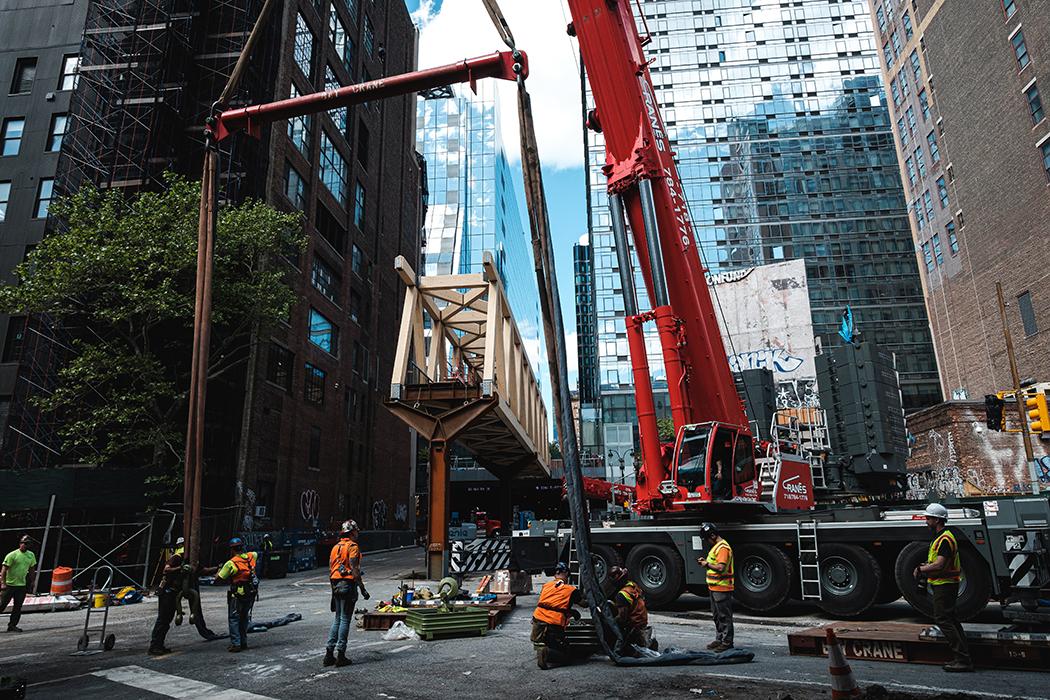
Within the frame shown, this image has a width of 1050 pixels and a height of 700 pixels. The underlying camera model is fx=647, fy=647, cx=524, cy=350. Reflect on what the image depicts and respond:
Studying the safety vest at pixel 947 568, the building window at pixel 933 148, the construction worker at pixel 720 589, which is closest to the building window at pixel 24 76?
the construction worker at pixel 720 589

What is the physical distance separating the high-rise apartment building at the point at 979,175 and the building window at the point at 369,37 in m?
42.4

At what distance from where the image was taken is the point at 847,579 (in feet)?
37.8

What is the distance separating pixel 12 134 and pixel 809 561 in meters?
37.4

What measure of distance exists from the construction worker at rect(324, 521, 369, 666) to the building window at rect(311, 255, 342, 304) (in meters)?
28.1

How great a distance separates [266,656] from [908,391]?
69282mm

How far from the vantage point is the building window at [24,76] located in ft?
102

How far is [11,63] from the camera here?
103 feet

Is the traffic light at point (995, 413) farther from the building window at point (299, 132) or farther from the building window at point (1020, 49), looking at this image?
the building window at point (299, 132)

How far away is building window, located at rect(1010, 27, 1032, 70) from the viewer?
39.6 metres

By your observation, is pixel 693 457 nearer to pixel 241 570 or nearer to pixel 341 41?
pixel 241 570

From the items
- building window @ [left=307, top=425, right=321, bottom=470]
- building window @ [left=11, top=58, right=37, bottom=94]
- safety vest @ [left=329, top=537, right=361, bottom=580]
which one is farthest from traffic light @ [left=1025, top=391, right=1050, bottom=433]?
building window @ [left=11, top=58, right=37, bottom=94]

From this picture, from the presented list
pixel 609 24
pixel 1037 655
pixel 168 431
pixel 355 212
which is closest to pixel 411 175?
pixel 355 212

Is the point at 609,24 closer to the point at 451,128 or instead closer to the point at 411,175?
the point at 411,175

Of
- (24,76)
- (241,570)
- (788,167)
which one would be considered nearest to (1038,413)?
(241,570)
